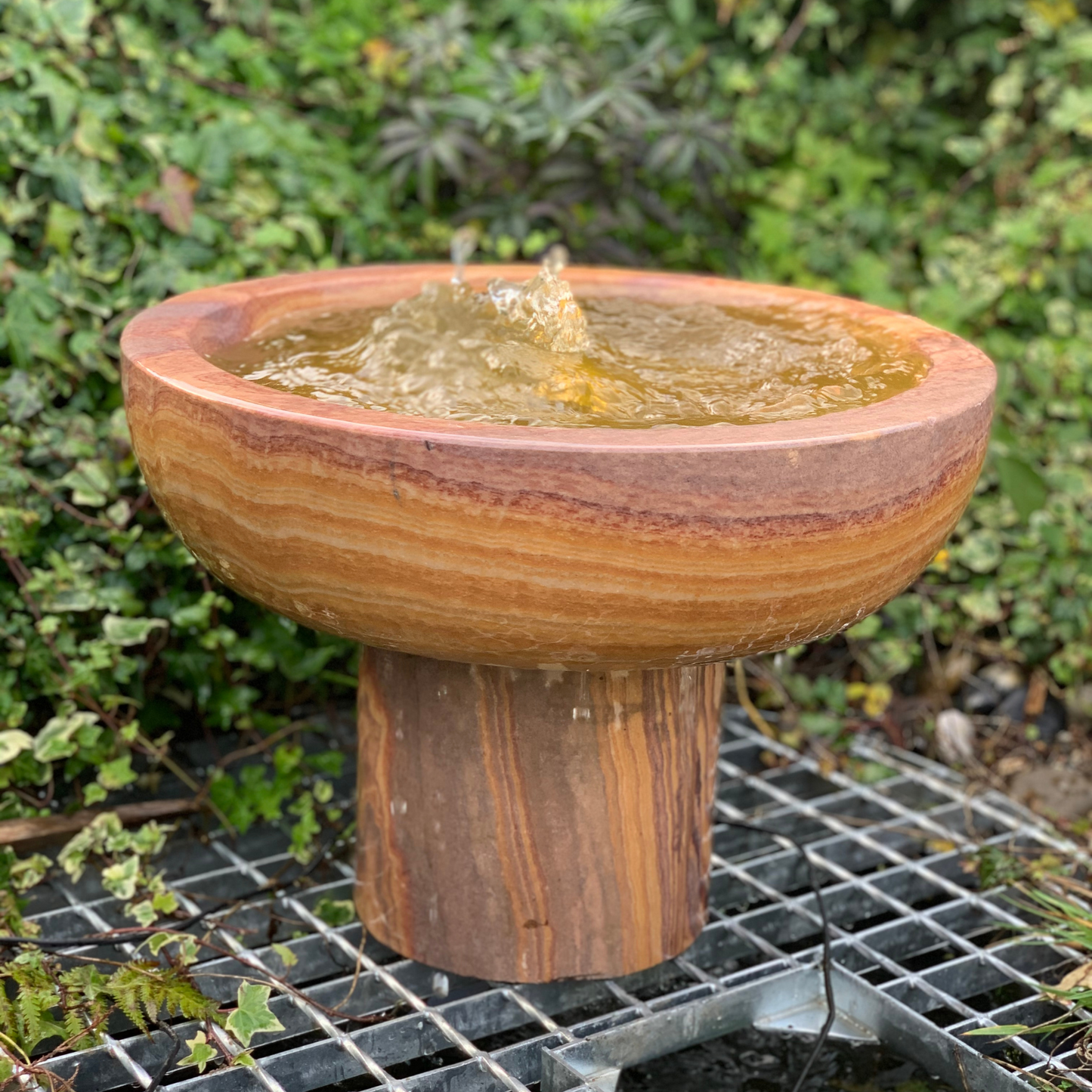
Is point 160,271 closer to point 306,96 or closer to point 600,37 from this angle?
point 306,96

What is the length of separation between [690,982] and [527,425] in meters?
0.90

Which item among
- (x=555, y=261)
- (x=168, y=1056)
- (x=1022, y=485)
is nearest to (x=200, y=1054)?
(x=168, y=1056)

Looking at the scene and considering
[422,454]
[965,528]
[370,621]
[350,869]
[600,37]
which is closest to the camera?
[422,454]

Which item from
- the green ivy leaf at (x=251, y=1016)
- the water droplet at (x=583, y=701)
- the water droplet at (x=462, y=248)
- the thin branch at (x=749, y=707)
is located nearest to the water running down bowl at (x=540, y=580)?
the water droplet at (x=583, y=701)

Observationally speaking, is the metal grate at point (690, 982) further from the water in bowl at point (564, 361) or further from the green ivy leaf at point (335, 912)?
the water in bowl at point (564, 361)

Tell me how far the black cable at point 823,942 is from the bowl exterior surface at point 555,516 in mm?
578

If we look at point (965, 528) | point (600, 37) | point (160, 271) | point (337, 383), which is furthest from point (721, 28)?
point (337, 383)

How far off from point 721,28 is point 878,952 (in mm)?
2580

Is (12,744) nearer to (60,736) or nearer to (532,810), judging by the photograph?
(60,736)

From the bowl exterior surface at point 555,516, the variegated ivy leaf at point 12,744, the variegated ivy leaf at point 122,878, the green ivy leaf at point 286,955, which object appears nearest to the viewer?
the bowl exterior surface at point 555,516

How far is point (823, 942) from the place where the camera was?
6.28 ft

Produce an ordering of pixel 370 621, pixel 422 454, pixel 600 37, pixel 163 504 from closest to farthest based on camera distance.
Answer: pixel 422 454
pixel 370 621
pixel 163 504
pixel 600 37

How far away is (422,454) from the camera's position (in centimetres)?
128

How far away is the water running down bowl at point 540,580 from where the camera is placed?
4.25 ft
